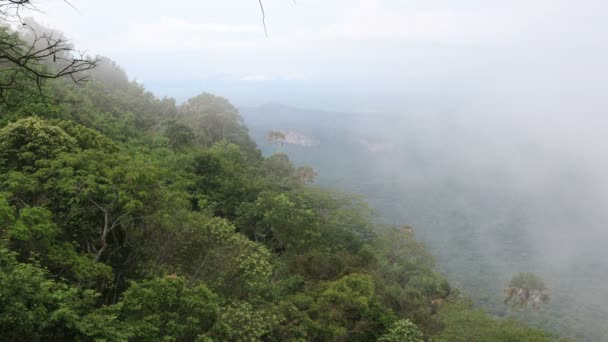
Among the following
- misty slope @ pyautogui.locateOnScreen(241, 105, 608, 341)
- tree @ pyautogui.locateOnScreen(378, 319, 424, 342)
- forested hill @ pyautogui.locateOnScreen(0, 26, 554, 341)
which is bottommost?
misty slope @ pyautogui.locateOnScreen(241, 105, 608, 341)

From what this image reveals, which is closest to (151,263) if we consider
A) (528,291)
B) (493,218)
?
(528,291)

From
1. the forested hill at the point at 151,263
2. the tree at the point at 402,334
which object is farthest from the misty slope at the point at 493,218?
the tree at the point at 402,334

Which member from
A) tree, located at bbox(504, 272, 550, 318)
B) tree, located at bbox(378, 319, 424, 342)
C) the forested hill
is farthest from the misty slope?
tree, located at bbox(378, 319, 424, 342)

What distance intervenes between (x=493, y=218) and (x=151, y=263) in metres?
129

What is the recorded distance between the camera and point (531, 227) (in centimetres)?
12262

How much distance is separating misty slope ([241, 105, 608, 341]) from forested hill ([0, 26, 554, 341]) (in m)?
32.7

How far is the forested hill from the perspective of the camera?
28.7 feet

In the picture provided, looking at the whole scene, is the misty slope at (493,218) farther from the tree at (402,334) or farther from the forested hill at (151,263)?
the tree at (402,334)

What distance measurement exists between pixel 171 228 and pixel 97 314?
17.7ft

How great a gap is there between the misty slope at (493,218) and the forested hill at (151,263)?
107ft

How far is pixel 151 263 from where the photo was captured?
13367mm

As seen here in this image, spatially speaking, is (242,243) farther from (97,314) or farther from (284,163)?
(284,163)

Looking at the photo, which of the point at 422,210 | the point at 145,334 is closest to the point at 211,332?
the point at 145,334

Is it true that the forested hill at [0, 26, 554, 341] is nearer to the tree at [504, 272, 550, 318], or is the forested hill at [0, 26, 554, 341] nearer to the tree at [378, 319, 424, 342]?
the tree at [378, 319, 424, 342]
